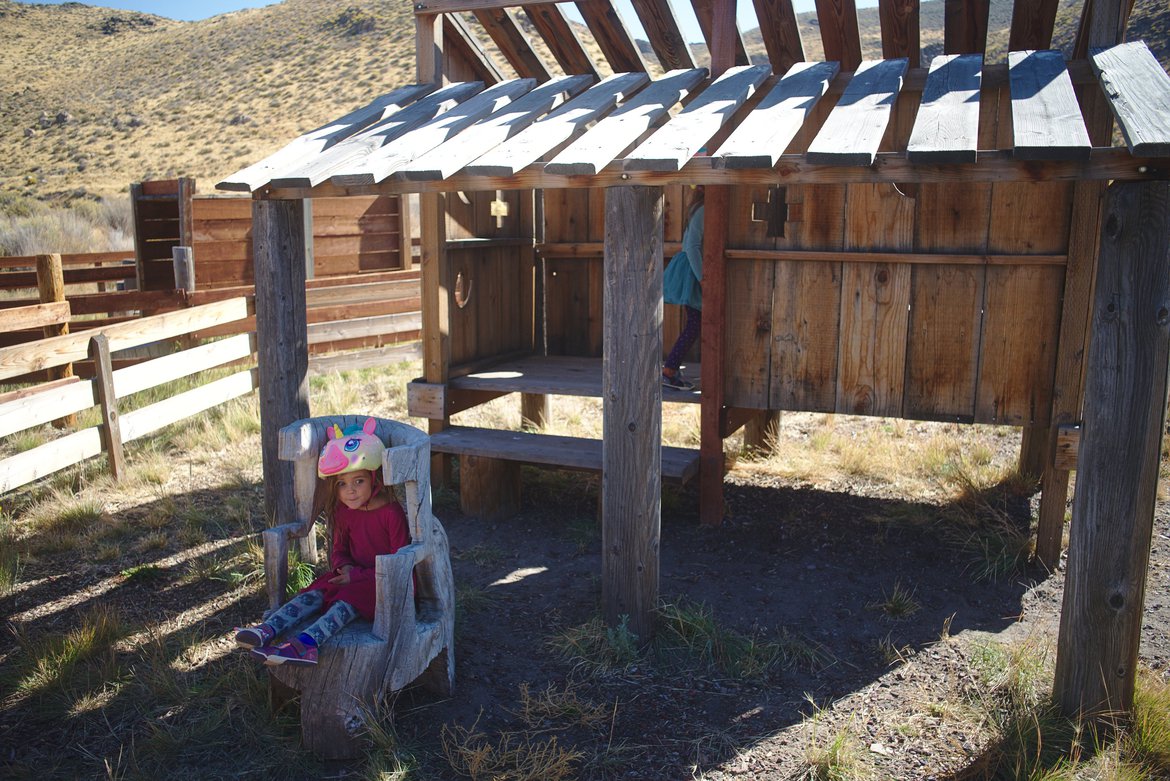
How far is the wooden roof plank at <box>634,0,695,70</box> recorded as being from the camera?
19.7 ft

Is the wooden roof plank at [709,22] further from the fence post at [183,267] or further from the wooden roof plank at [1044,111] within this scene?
the fence post at [183,267]

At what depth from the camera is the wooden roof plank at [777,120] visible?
A: 3.86 meters

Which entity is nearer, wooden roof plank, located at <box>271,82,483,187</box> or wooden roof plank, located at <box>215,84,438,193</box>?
wooden roof plank, located at <box>271,82,483,187</box>

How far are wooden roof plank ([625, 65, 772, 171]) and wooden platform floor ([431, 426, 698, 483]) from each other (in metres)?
2.43

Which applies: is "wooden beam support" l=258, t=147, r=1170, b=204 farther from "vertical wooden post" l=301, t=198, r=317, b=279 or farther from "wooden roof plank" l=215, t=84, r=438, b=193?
"vertical wooden post" l=301, t=198, r=317, b=279

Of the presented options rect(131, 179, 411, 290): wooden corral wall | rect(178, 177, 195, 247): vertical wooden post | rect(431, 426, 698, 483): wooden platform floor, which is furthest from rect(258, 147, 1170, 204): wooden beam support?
rect(178, 177, 195, 247): vertical wooden post

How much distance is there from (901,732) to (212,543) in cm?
467

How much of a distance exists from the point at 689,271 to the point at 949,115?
2.95 meters

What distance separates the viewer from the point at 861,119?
4.22m

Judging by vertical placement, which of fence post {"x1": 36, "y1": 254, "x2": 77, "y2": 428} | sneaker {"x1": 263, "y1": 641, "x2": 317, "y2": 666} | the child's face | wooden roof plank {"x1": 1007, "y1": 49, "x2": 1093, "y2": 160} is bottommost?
sneaker {"x1": 263, "y1": 641, "x2": 317, "y2": 666}

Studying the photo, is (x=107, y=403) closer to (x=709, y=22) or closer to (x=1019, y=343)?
(x=709, y=22)

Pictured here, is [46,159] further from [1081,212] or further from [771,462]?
[1081,212]

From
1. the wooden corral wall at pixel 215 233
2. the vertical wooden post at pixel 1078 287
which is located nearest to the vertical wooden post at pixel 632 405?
the vertical wooden post at pixel 1078 287

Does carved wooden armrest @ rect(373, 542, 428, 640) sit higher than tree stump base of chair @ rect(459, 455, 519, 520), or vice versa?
carved wooden armrest @ rect(373, 542, 428, 640)
